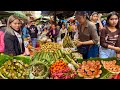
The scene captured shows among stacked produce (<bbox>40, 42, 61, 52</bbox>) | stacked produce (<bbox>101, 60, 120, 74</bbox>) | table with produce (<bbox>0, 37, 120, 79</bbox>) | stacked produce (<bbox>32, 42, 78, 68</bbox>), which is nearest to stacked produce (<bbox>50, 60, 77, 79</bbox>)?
table with produce (<bbox>0, 37, 120, 79</bbox>)

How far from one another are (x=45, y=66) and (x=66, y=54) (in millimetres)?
545

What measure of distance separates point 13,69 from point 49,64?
0.82 meters

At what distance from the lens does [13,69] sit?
11102 millimetres

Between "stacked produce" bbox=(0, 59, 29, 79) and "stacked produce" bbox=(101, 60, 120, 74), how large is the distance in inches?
69.6

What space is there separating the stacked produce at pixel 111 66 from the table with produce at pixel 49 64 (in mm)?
27

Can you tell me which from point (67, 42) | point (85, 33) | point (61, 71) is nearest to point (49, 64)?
point (61, 71)

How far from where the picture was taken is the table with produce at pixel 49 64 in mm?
11109

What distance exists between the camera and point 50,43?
1112cm

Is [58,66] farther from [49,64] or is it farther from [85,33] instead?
[85,33]
